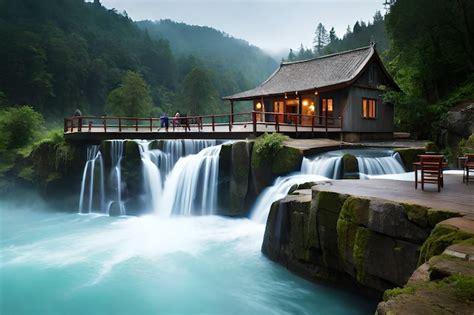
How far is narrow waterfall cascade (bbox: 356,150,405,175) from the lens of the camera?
44.4 feet

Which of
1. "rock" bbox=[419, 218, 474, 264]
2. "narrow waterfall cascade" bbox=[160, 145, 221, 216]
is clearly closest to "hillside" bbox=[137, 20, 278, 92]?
"narrow waterfall cascade" bbox=[160, 145, 221, 216]

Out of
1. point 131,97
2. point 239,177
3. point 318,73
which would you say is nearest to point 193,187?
point 239,177

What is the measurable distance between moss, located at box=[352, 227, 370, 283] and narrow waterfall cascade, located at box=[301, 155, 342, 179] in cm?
642

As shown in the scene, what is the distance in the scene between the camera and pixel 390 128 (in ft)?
94.3

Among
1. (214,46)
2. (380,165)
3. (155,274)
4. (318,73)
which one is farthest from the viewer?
(214,46)

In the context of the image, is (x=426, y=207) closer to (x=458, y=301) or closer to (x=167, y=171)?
(x=458, y=301)

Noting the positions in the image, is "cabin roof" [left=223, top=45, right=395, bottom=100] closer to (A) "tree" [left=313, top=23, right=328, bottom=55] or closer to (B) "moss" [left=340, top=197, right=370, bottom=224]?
(B) "moss" [left=340, top=197, right=370, bottom=224]

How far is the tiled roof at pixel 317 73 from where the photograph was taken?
25.6 metres

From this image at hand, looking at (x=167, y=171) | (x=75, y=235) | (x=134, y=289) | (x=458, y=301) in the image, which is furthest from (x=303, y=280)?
(x=167, y=171)

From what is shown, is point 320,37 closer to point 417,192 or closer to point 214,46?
point 214,46

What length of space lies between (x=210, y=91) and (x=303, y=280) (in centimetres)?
5557

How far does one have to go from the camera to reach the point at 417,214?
6090 mm

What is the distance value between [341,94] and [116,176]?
16666mm

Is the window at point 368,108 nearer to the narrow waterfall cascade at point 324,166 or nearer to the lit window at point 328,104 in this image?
the lit window at point 328,104
